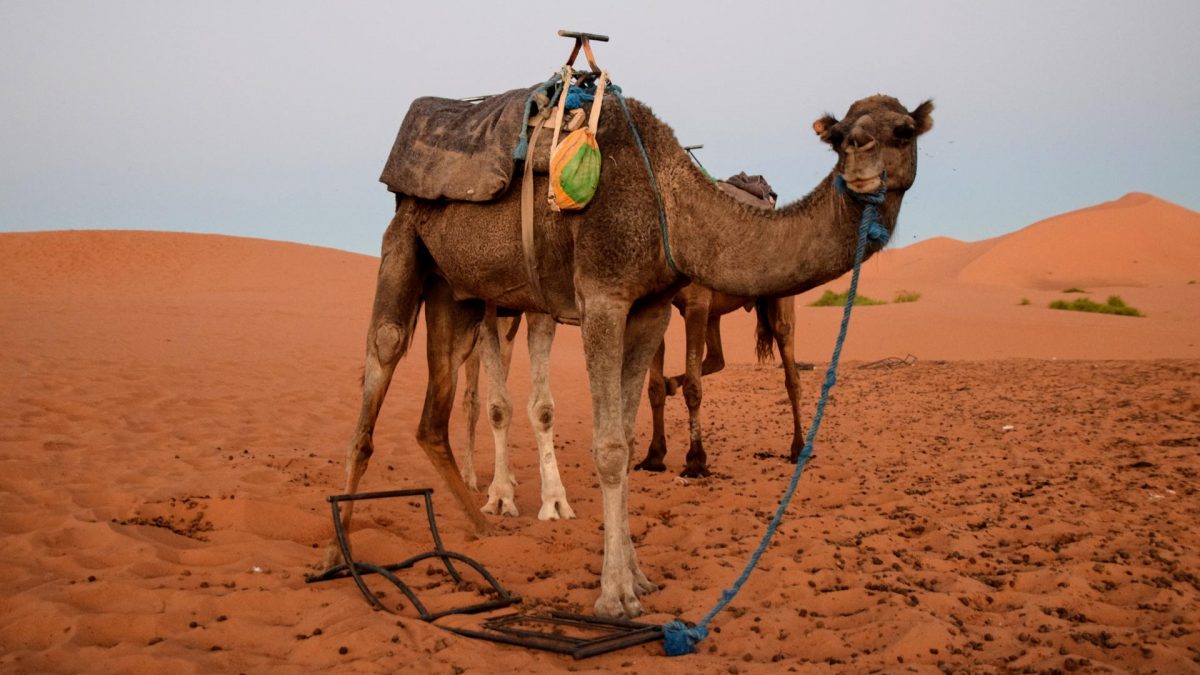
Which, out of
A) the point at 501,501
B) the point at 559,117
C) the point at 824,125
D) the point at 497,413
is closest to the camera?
the point at 824,125

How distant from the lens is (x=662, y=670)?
12.2 feet

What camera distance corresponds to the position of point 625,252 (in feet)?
14.7

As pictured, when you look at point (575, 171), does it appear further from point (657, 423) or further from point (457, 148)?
point (657, 423)

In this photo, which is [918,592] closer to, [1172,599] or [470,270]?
[1172,599]

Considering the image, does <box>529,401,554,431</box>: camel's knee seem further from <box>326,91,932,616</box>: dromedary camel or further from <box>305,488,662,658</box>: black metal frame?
<box>305,488,662,658</box>: black metal frame

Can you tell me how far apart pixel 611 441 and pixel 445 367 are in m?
1.61

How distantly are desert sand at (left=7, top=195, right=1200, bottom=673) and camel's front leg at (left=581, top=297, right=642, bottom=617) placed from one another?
0.73 feet

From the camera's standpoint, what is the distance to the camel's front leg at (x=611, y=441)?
4520 mm

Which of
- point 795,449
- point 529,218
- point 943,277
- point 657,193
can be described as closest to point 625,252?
point 657,193

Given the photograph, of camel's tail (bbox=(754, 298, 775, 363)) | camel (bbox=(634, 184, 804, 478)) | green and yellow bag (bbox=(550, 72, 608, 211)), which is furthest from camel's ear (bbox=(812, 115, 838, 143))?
camel's tail (bbox=(754, 298, 775, 363))

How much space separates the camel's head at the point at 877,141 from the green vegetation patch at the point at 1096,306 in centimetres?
2671

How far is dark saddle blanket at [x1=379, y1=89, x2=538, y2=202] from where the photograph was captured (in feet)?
16.3

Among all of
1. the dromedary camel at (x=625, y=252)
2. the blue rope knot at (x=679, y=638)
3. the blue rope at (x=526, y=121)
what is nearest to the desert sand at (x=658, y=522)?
the blue rope knot at (x=679, y=638)

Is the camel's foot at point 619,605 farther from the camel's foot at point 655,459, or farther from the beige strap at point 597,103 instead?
the camel's foot at point 655,459
